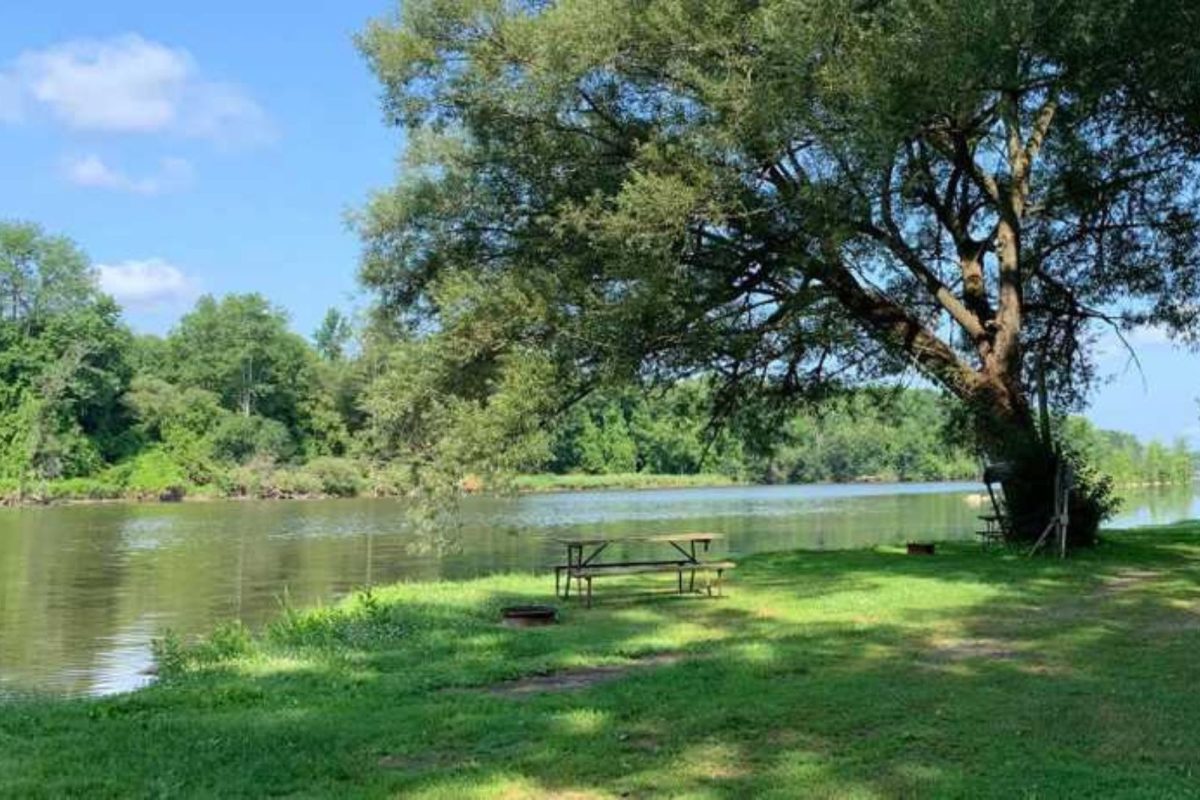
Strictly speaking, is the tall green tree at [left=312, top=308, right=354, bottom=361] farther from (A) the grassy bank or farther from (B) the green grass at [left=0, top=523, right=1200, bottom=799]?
(B) the green grass at [left=0, top=523, right=1200, bottom=799]

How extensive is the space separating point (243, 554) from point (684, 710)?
28.5 meters

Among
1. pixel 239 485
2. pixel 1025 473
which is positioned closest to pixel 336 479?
pixel 239 485

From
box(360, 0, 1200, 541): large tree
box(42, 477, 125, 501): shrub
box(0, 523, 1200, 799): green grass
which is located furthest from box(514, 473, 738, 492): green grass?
box(0, 523, 1200, 799): green grass

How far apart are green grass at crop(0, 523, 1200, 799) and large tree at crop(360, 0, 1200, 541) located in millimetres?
6418

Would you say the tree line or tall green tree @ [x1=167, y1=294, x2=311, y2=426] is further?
tall green tree @ [x1=167, y1=294, x2=311, y2=426]

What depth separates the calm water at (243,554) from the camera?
17.4 metres

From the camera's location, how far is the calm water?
17359 mm

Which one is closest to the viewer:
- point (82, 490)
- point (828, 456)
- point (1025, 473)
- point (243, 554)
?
point (1025, 473)

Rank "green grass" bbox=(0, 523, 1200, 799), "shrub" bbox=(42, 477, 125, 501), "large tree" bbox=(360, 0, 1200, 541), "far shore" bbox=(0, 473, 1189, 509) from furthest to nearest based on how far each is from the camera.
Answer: "shrub" bbox=(42, 477, 125, 501) < "far shore" bbox=(0, 473, 1189, 509) < "large tree" bbox=(360, 0, 1200, 541) < "green grass" bbox=(0, 523, 1200, 799)

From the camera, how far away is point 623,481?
114m

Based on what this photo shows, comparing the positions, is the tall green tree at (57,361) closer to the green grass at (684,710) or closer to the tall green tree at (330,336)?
the tall green tree at (330,336)

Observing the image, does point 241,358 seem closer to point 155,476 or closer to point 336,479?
point 155,476

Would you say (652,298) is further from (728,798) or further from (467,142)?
(728,798)

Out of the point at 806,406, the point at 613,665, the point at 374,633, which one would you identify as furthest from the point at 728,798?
the point at 806,406
